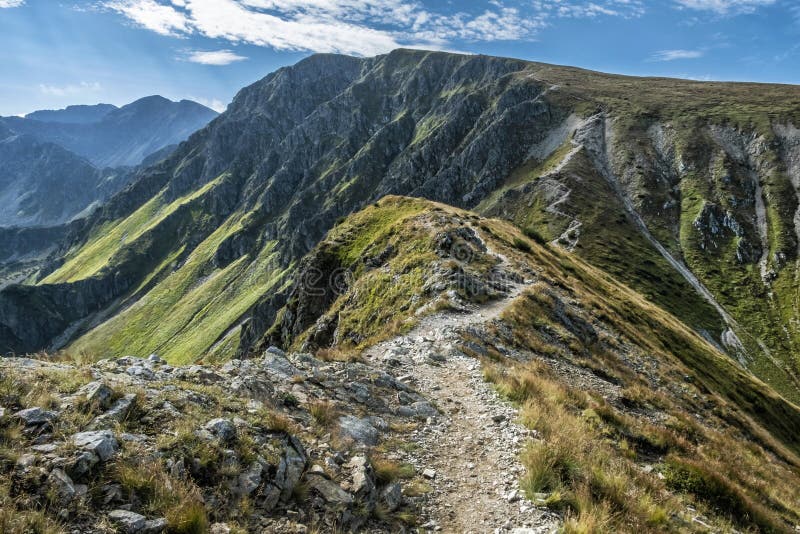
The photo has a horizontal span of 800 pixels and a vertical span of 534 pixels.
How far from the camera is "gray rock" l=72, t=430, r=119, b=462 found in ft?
22.3

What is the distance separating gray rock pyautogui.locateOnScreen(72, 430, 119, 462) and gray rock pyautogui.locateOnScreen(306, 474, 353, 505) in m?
3.59

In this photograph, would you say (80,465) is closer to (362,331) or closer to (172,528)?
(172,528)

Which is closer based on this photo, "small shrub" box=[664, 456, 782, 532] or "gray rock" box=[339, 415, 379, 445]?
"gray rock" box=[339, 415, 379, 445]

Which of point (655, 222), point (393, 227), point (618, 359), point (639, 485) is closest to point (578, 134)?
point (655, 222)

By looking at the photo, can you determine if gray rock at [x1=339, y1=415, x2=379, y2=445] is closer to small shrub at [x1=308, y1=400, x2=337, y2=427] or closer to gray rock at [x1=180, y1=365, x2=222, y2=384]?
small shrub at [x1=308, y1=400, x2=337, y2=427]

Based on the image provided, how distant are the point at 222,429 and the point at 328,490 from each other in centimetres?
249

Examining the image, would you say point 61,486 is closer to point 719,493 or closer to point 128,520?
point 128,520

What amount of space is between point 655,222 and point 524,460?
16912 centimetres

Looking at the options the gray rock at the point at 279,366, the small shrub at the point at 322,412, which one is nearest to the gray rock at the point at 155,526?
the small shrub at the point at 322,412

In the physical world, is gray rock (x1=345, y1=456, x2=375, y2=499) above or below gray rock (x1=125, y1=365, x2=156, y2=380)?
below

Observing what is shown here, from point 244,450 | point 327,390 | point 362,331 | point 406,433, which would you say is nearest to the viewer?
point 244,450

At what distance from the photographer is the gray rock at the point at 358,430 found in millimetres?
11016

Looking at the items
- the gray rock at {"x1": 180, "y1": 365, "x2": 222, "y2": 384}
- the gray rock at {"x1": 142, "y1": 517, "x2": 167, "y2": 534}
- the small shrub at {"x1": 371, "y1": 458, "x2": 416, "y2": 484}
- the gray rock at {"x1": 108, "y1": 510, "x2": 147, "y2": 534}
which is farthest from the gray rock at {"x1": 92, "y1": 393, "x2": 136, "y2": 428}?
the small shrub at {"x1": 371, "y1": 458, "x2": 416, "y2": 484}

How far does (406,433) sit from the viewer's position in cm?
1211
